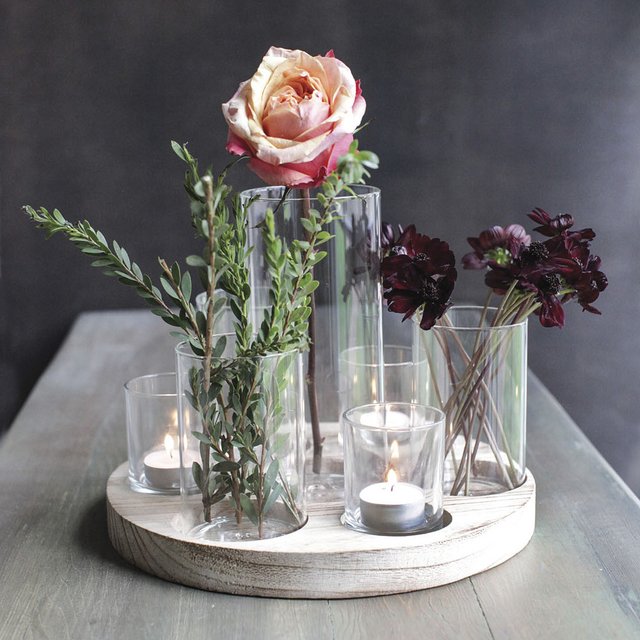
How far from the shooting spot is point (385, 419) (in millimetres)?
871

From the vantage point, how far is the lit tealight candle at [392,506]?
0.80 meters

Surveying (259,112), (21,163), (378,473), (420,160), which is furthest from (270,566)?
(21,163)

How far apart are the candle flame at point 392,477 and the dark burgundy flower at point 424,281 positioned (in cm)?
13

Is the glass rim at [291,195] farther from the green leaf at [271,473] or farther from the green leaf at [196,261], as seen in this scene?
the green leaf at [271,473]

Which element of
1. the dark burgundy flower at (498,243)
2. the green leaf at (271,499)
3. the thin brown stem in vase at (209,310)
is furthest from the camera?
the dark burgundy flower at (498,243)

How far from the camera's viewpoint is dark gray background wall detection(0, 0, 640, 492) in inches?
89.3

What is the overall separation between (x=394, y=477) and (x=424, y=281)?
0.18 m

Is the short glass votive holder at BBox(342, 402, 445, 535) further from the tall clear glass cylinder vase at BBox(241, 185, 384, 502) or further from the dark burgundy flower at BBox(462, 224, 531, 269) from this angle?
the dark burgundy flower at BBox(462, 224, 531, 269)

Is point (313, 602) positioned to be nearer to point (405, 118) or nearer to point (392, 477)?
point (392, 477)

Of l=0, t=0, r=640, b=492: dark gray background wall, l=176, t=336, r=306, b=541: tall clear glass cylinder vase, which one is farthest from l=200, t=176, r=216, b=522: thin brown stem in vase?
l=0, t=0, r=640, b=492: dark gray background wall

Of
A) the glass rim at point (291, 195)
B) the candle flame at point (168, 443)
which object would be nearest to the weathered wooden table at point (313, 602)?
the candle flame at point (168, 443)

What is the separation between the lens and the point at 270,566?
77 centimetres

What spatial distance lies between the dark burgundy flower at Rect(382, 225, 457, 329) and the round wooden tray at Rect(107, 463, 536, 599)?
0.19m

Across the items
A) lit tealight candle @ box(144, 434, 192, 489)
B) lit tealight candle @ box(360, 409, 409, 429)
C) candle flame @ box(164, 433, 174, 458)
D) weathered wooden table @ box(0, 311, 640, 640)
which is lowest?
weathered wooden table @ box(0, 311, 640, 640)
